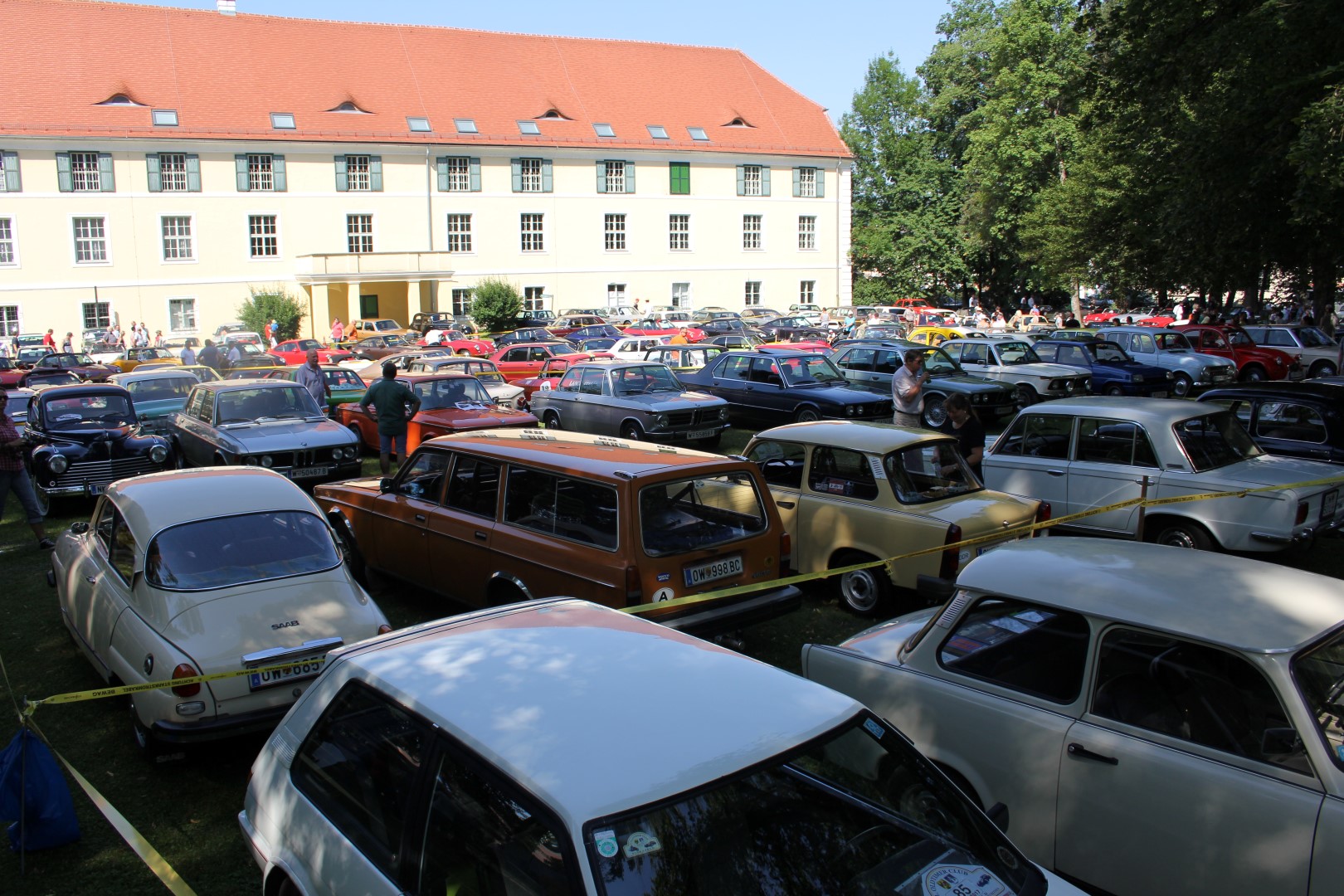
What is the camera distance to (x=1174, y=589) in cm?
425

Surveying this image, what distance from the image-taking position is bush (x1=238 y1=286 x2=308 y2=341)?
45406mm

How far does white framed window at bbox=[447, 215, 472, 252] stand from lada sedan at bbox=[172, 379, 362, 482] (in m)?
38.0

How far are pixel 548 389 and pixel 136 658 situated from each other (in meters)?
13.6

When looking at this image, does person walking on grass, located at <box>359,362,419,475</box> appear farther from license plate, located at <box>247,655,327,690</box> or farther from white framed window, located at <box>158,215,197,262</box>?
white framed window, located at <box>158,215,197,262</box>

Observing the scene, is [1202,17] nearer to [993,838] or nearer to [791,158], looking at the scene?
[993,838]

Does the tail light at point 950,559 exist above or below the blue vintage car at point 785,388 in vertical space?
below

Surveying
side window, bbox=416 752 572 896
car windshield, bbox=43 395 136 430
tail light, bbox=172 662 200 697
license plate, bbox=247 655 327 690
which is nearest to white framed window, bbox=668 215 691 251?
car windshield, bbox=43 395 136 430

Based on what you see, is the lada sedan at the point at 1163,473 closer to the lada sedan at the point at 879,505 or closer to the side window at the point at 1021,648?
the lada sedan at the point at 879,505

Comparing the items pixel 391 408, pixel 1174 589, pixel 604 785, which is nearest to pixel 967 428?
pixel 1174 589

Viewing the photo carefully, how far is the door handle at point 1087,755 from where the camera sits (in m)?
4.05

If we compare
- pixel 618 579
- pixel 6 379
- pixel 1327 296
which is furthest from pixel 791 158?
pixel 618 579

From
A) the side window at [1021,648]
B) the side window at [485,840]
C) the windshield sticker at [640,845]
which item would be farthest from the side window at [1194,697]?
the side window at [485,840]

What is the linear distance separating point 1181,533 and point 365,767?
8563mm

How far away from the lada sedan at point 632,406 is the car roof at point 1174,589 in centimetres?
1198
